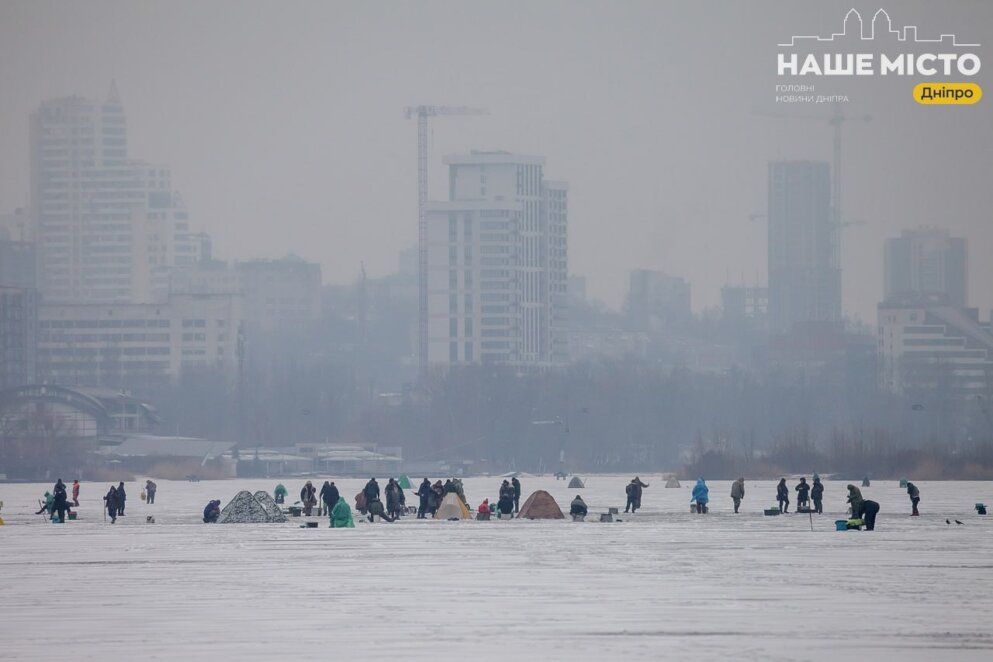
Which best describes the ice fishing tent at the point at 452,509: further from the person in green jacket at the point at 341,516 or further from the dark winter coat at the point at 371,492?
the person in green jacket at the point at 341,516

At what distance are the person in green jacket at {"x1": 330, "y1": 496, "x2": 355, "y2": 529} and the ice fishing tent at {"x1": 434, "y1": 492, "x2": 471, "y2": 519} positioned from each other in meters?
5.14

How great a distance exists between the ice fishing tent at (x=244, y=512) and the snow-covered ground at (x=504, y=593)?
369cm

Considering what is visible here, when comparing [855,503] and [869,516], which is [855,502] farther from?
[869,516]

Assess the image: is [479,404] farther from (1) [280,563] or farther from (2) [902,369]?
(1) [280,563]

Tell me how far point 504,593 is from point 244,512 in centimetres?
2470

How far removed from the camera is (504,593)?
32.5 m

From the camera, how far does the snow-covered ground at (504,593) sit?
26297mm

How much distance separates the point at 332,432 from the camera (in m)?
192

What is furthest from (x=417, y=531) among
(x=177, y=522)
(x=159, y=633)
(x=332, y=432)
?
(x=332, y=432)

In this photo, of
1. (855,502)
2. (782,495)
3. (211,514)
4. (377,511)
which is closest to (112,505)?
(211,514)

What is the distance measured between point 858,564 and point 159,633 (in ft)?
48.1

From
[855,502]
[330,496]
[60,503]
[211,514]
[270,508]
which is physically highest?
[855,502]

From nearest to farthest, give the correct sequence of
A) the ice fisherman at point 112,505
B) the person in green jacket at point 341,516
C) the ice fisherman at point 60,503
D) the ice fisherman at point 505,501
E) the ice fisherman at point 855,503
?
the ice fisherman at point 855,503, the person in green jacket at point 341,516, the ice fisherman at point 505,501, the ice fisherman at point 60,503, the ice fisherman at point 112,505

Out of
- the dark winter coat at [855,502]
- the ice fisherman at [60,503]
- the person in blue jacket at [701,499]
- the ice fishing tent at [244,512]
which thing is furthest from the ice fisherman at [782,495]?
the ice fisherman at [60,503]
